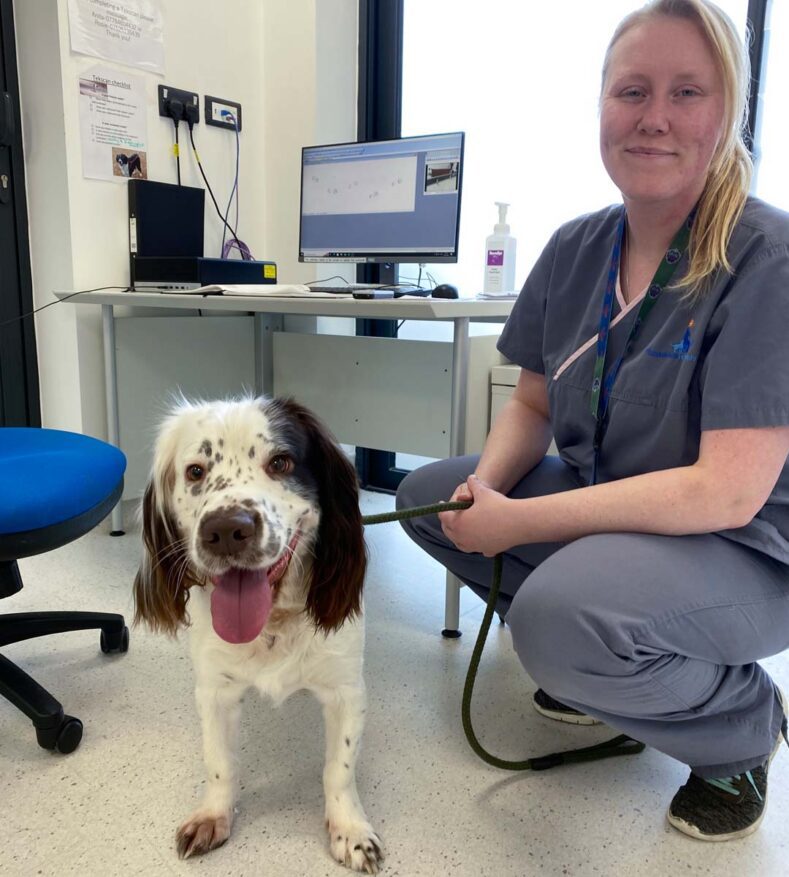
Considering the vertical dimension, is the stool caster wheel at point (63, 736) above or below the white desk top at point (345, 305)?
below

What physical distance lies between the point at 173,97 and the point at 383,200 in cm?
92

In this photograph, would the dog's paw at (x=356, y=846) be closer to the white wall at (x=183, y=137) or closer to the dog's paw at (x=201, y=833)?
the dog's paw at (x=201, y=833)

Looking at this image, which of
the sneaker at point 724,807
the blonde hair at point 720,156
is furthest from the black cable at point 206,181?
the sneaker at point 724,807

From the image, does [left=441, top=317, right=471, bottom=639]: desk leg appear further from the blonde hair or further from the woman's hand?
the blonde hair

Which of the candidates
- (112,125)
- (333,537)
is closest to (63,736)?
(333,537)

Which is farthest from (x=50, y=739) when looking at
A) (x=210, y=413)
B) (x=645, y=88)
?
(x=645, y=88)

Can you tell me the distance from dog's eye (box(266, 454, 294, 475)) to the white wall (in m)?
1.72

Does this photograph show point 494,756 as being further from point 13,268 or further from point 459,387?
point 13,268

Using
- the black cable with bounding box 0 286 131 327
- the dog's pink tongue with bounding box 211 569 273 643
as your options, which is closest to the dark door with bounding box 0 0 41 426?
the black cable with bounding box 0 286 131 327

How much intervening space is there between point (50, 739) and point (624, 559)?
1058 mm

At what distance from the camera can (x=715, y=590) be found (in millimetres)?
983

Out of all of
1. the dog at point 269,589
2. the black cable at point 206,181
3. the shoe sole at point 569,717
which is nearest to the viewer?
the dog at point 269,589

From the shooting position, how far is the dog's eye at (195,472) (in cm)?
105

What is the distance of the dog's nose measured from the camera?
3.06 ft
